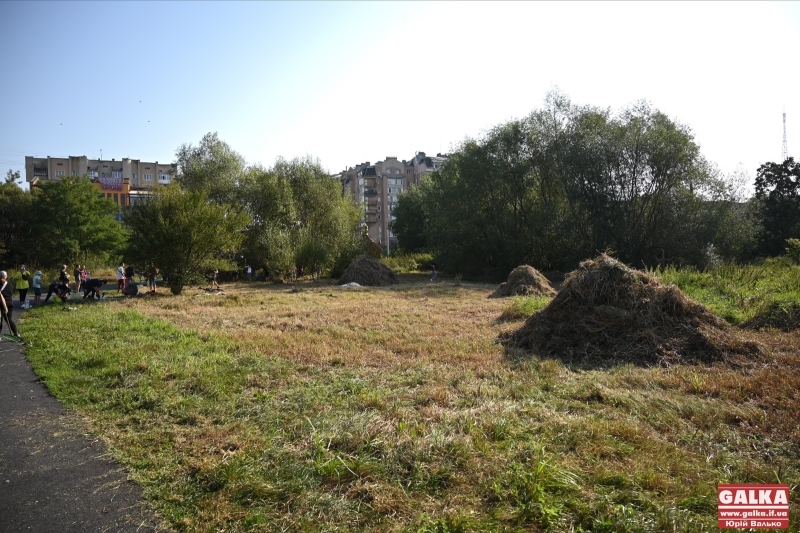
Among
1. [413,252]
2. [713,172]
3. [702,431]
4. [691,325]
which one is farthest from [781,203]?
[702,431]

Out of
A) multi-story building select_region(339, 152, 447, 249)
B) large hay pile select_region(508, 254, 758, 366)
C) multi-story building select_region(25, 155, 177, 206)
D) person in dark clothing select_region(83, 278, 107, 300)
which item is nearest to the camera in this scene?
large hay pile select_region(508, 254, 758, 366)

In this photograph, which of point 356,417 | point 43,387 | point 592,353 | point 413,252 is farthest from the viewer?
point 413,252

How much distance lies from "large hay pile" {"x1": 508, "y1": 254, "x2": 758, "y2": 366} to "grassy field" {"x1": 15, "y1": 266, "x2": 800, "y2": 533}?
0.65 m

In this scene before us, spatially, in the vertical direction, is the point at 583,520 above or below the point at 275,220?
below

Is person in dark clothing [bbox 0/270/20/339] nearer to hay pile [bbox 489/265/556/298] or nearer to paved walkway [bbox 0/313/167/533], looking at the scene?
paved walkway [bbox 0/313/167/533]

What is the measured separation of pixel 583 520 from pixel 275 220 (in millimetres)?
36603

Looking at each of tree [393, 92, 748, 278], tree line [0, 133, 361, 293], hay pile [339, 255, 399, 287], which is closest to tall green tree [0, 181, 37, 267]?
tree line [0, 133, 361, 293]

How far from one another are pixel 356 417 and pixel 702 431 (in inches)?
139

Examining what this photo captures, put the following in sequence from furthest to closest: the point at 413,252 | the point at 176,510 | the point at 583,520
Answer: the point at 413,252
the point at 176,510
the point at 583,520

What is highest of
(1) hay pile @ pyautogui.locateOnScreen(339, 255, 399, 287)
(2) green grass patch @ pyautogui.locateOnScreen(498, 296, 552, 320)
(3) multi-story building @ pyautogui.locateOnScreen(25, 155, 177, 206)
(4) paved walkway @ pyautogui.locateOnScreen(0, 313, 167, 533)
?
(3) multi-story building @ pyautogui.locateOnScreen(25, 155, 177, 206)

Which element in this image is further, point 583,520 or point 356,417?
point 356,417

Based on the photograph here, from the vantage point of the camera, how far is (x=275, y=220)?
3784cm

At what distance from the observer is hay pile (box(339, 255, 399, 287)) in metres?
29.7

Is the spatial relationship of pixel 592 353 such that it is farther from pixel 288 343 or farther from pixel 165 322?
pixel 165 322
